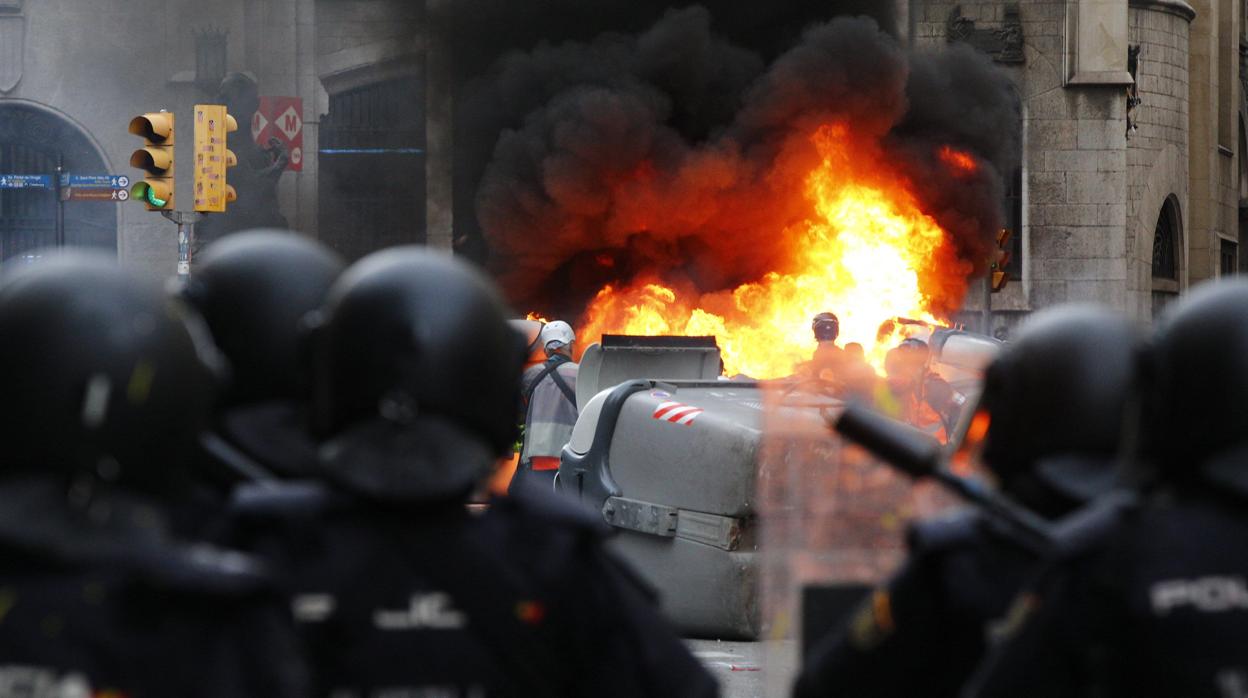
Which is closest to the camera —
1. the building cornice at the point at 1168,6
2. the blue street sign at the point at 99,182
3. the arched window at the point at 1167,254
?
the blue street sign at the point at 99,182

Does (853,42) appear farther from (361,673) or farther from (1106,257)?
(361,673)

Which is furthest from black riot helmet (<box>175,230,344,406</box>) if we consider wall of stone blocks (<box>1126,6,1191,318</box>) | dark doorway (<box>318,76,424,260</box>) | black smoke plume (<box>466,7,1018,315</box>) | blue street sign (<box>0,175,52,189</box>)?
wall of stone blocks (<box>1126,6,1191,318</box>)

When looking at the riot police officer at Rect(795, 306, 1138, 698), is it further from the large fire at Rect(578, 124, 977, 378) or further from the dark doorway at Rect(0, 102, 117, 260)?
the dark doorway at Rect(0, 102, 117, 260)

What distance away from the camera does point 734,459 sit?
784 centimetres

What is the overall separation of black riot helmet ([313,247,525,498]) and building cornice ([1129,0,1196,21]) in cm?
2833

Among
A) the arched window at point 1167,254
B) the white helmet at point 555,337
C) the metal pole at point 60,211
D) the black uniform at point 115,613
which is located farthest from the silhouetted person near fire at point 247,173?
the black uniform at point 115,613

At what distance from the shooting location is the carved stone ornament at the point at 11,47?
84.9ft

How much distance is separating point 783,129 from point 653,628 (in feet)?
61.9

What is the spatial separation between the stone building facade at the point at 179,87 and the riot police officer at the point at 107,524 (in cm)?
2371

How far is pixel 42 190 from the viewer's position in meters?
26.4

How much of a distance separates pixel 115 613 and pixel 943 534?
1.23 meters

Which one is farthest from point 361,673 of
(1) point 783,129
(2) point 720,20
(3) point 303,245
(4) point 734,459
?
(2) point 720,20

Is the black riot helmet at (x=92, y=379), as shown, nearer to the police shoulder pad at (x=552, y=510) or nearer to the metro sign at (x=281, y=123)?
the police shoulder pad at (x=552, y=510)

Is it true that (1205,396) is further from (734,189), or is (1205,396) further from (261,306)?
(734,189)
